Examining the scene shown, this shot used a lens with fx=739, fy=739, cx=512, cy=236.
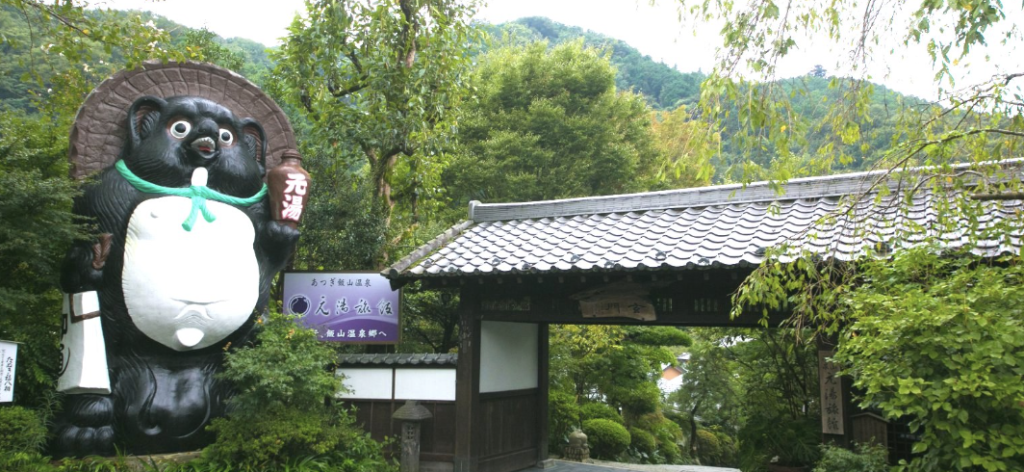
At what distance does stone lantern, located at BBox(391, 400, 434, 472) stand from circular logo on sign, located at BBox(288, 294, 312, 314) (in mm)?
2261

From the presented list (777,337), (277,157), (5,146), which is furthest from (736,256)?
(5,146)

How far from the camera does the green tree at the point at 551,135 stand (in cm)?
2155

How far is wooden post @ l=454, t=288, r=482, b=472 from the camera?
380 inches

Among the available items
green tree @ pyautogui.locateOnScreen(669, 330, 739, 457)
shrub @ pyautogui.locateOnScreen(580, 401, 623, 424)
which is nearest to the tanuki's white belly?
shrub @ pyautogui.locateOnScreen(580, 401, 623, 424)

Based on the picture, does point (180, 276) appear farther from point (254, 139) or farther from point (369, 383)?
point (369, 383)

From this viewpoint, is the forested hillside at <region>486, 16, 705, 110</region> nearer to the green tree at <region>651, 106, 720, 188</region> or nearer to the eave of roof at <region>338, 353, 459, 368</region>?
the green tree at <region>651, 106, 720, 188</region>

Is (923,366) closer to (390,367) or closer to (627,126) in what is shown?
(390,367)

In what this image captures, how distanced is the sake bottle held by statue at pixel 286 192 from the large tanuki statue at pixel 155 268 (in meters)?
0.28

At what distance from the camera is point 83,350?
805 centimetres

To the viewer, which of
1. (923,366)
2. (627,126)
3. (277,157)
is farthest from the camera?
(627,126)

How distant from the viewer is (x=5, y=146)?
8.66m

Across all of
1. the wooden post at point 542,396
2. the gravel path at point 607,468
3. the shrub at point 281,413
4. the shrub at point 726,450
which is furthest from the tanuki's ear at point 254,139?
the shrub at point 726,450

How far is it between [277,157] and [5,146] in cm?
304

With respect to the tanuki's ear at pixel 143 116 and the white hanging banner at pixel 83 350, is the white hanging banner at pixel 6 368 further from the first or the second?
the tanuki's ear at pixel 143 116
